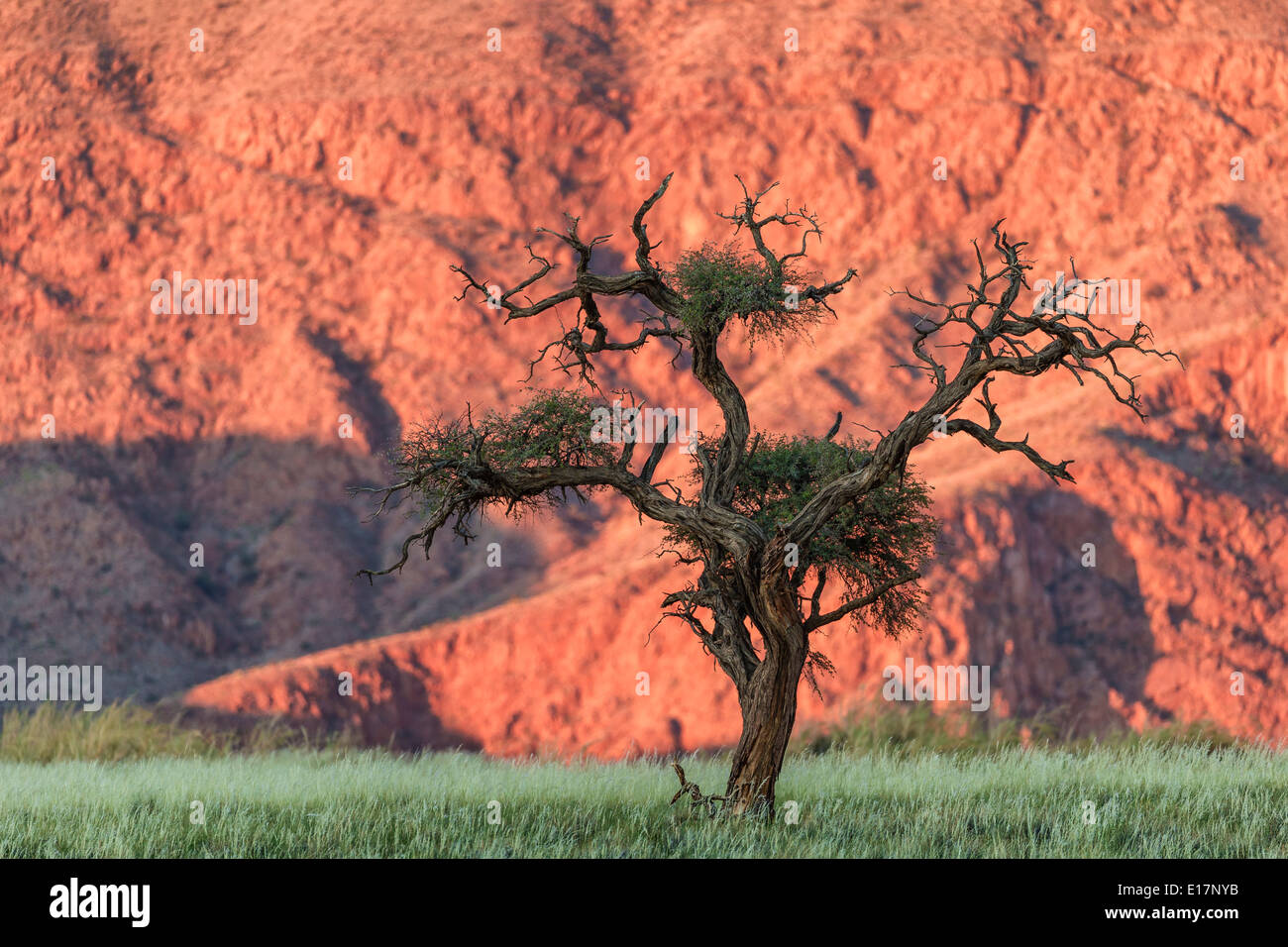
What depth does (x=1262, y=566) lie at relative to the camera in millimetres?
43250

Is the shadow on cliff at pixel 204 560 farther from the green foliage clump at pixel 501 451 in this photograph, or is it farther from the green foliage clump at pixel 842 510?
the green foliage clump at pixel 501 451

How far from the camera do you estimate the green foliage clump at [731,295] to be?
46.2 ft

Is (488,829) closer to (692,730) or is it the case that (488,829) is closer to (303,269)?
(692,730)

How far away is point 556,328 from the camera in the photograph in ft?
175

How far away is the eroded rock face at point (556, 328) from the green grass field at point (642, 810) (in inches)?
839

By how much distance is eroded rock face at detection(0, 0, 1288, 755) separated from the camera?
4172cm

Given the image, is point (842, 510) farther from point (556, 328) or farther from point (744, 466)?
point (556, 328)

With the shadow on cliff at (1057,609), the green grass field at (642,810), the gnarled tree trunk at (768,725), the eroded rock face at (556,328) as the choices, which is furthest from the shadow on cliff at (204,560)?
the gnarled tree trunk at (768,725)

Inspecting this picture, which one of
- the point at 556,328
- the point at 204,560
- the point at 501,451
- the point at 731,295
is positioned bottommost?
the point at 204,560

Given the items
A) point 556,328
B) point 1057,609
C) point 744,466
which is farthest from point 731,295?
point 556,328

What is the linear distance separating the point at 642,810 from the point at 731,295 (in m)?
5.21

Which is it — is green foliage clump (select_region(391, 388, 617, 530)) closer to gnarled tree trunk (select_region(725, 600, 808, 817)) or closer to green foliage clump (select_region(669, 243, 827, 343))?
green foliage clump (select_region(669, 243, 827, 343))
